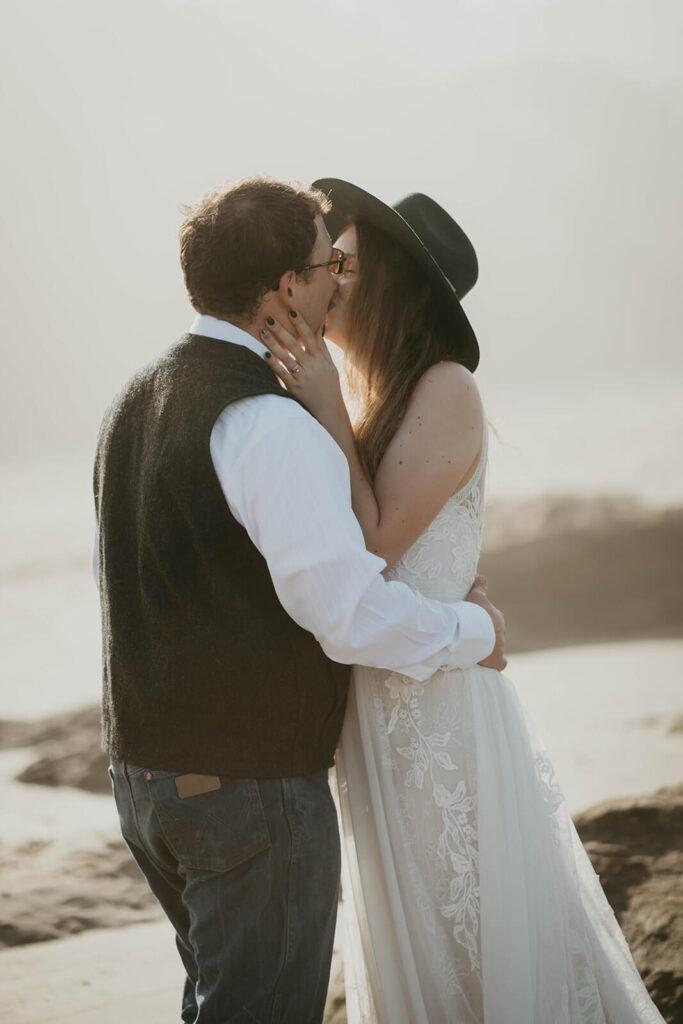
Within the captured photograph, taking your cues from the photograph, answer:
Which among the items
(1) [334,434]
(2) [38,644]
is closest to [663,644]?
(2) [38,644]

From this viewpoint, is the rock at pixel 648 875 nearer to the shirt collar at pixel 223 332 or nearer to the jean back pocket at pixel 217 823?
the jean back pocket at pixel 217 823

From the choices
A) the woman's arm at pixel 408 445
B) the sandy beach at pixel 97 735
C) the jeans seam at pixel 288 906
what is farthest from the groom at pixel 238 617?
the sandy beach at pixel 97 735

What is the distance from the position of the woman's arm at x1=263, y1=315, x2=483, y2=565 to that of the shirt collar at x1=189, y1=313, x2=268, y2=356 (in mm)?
115

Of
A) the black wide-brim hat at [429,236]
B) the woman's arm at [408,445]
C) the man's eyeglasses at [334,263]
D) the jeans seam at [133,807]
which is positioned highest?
the black wide-brim hat at [429,236]

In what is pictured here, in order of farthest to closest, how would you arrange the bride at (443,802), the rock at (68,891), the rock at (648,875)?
the rock at (68,891)
the rock at (648,875)
the bride at (443,802)

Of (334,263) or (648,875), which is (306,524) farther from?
(648,875)

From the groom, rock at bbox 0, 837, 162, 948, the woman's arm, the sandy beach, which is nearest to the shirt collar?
the groom

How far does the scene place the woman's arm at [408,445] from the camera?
162 centimetres

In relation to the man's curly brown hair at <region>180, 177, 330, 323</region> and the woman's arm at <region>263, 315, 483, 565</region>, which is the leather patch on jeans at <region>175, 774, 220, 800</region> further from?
the man's curly brown hair at <region>180, 177, 330, 323</region>

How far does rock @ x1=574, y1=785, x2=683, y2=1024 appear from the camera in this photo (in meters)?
2.24

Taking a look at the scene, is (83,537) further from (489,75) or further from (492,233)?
(489,75)

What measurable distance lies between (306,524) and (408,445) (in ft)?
1.65

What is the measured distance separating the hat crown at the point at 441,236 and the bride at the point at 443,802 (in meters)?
0.06

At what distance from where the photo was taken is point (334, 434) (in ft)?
5.31
